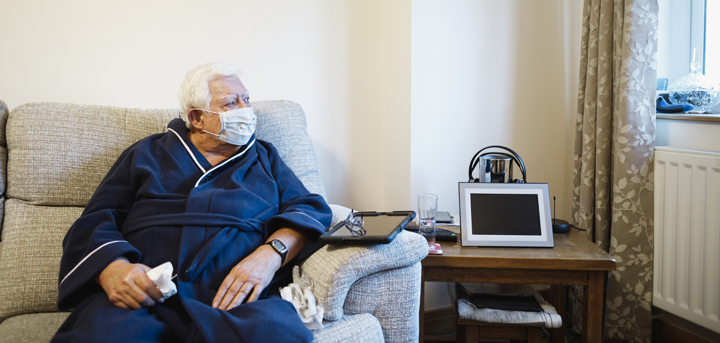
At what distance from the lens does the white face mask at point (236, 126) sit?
4.92ft

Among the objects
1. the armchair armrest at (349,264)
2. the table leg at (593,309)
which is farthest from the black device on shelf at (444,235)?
the table leg at (593,309)

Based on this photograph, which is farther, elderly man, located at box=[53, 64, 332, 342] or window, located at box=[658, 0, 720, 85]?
window, located at box=[658, 0, 720, 85]

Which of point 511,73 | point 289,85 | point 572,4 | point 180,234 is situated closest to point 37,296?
point 180,234

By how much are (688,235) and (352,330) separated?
1.25 m

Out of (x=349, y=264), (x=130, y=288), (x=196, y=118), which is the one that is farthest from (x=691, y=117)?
(x=130, y=288)

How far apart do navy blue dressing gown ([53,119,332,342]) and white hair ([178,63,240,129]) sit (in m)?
0.07

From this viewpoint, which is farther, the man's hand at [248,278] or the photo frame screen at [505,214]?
the photo frame screen at [505,214]

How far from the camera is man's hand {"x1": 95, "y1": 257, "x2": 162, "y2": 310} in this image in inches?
44.3

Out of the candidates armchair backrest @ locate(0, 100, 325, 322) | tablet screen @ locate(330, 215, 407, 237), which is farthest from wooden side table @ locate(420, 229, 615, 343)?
armchair backrest @ locate(0, 100, 325, 322)

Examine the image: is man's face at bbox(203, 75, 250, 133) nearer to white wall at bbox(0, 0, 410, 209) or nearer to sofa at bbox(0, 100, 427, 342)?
sofa at bbox(0, 100, 427, 342)

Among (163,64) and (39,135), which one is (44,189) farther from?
(163,64)

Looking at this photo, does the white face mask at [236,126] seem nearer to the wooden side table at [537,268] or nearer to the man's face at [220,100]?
the man's face at [220,100]

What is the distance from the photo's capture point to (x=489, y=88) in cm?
209

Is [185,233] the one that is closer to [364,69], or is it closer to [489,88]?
[364,69]
